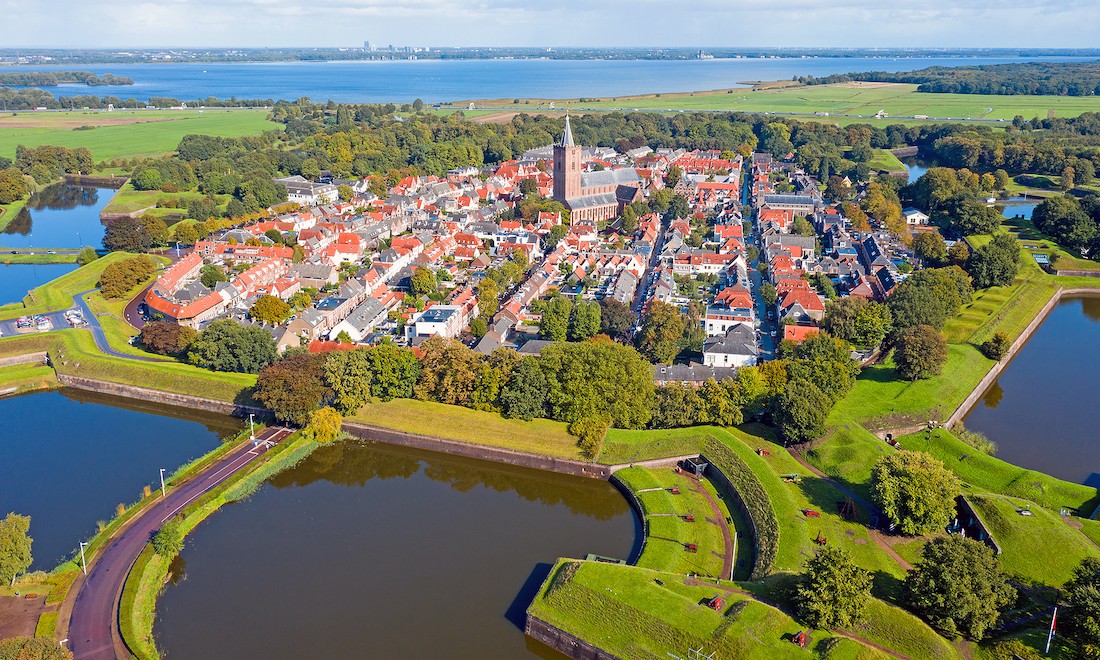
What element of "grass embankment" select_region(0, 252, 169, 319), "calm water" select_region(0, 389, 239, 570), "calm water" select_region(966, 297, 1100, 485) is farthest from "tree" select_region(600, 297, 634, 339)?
"grass embankment" select_region(0, 252, 169, 319)

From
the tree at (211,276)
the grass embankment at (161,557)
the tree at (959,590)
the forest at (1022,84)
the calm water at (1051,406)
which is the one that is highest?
the forest at (1022,84)

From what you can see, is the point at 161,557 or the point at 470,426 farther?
the point at 470,426

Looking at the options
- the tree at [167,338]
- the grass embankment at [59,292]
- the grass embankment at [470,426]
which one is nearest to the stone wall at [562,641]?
the grass embankment at [470,426]

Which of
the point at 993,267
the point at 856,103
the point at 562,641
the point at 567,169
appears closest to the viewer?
the point at 562,641

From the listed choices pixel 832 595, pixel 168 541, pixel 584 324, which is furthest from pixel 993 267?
pixel 168 541

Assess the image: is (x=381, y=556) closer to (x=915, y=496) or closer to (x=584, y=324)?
(x=915, y=496)

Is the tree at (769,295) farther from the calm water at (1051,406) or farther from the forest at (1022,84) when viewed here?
the forest at (1022,84)
